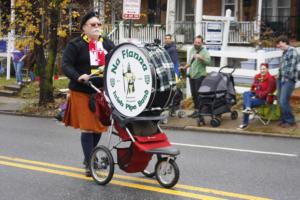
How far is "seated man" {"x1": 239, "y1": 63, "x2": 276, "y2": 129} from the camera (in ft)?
41.4

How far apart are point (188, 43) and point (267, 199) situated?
59.1ft

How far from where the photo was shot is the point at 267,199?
6.70m

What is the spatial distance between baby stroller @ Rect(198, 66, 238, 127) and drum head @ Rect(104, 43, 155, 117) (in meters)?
6.14

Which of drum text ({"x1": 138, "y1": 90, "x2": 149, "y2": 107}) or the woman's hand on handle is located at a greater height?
the woman's hand on handle

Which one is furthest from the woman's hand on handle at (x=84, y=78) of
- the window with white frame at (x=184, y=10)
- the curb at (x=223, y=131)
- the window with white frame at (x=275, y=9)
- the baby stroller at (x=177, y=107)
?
the window with white frame at (x=184, y=10)

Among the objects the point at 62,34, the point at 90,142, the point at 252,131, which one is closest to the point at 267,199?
the point at 90,142

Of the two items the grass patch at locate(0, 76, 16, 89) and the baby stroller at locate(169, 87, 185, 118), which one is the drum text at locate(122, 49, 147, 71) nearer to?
the baby stroller at locate(169, 87, 185, 118)

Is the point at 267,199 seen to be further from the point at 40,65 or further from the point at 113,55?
the point at 40,65

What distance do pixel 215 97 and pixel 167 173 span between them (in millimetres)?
6166

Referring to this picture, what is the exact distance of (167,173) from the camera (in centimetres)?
710

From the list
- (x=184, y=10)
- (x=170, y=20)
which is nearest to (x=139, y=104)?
(x=170, y=20)

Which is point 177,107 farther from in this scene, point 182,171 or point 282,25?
point 282,25

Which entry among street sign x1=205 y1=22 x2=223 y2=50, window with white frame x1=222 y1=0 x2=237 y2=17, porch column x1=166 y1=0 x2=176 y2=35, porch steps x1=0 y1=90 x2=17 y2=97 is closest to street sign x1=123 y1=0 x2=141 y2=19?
street sign x1=205 y1=22 x2=223 y2=50

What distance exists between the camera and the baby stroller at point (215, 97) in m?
13.1
